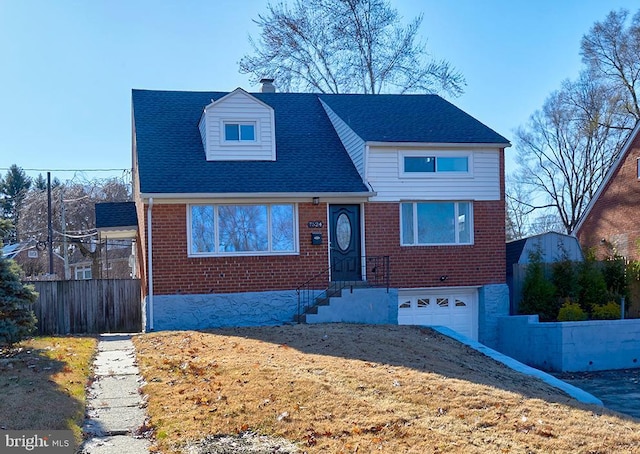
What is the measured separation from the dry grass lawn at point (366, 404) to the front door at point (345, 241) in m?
5.77

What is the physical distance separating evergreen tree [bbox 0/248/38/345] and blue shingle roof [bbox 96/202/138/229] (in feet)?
21.7

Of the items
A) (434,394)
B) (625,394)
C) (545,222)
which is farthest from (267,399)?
(545,222)

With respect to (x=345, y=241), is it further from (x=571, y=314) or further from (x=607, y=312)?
(x=607, y=312)

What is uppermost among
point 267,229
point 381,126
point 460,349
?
point 381,126

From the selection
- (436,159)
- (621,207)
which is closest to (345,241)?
(436,159)

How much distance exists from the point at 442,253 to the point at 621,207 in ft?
41.2

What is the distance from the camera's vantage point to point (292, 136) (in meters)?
20.1

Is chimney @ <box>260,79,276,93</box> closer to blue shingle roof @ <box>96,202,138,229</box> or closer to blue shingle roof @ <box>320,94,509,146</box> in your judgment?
blue shingle roof @ <box>320,94,509,146</box>

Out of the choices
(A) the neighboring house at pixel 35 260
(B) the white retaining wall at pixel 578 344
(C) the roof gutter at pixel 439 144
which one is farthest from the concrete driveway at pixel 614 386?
(A) the neighboring house at pixel 35 260

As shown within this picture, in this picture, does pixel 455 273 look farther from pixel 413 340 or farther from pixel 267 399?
pixel 267 399

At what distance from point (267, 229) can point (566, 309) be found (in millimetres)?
7911

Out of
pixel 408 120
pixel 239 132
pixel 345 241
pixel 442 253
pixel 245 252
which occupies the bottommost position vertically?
pixel 442 253

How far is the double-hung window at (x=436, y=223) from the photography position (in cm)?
1869

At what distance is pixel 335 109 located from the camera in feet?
69.3
